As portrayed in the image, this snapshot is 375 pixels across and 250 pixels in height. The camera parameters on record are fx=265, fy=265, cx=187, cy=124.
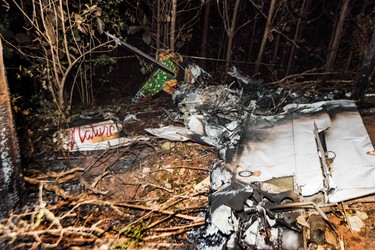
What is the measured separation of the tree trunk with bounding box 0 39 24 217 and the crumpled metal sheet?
2217 mm

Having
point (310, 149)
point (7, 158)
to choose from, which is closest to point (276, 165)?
point (310, 149)

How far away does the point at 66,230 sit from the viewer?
2.38 metres

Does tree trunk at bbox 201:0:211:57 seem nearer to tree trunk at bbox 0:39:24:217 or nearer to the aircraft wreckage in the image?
the aircraft wreckage

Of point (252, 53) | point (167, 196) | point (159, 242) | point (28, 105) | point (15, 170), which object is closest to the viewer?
point (159, 242)

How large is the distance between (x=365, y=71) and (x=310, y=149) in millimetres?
1785

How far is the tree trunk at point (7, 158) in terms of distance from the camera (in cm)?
234

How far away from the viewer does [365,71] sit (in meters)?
3.83

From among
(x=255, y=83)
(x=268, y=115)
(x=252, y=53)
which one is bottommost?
(x=268, y=115)

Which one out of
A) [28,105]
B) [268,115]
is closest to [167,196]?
[268,115]

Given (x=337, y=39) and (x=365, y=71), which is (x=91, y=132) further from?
(x=337, y=39)

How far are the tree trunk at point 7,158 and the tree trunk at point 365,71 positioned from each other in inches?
174

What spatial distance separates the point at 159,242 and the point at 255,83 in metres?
3.32

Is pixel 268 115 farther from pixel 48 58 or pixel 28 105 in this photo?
pixel 28 105

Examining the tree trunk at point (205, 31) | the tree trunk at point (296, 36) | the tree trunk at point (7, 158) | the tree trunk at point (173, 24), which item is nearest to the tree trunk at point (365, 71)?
the tree trunk at point (296, 36)
